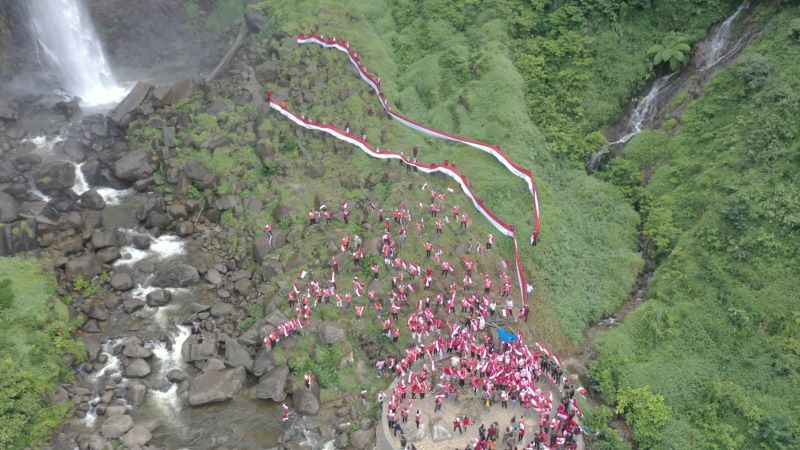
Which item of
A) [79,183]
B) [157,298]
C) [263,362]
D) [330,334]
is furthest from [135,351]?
[79,183]

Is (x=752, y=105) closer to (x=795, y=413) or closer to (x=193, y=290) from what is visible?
(x=795, y=413)

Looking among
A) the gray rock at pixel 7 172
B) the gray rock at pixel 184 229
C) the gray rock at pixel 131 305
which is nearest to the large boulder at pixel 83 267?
the gray rock at pixel 131 305

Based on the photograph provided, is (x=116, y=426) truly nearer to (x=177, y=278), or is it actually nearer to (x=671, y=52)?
(x=177, y=278)

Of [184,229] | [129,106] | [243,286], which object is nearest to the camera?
[243,286]

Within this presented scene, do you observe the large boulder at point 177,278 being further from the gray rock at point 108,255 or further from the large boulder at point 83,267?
the large boulder at point 83,267

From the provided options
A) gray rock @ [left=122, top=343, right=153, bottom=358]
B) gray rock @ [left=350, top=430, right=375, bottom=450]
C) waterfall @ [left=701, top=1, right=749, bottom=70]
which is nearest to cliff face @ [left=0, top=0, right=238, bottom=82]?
gray rock @ [left=122, top=343, right=153, bottom=358]

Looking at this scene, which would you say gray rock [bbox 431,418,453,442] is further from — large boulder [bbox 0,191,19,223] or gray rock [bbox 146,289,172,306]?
large boulder [bbox 0,191,19,223]
